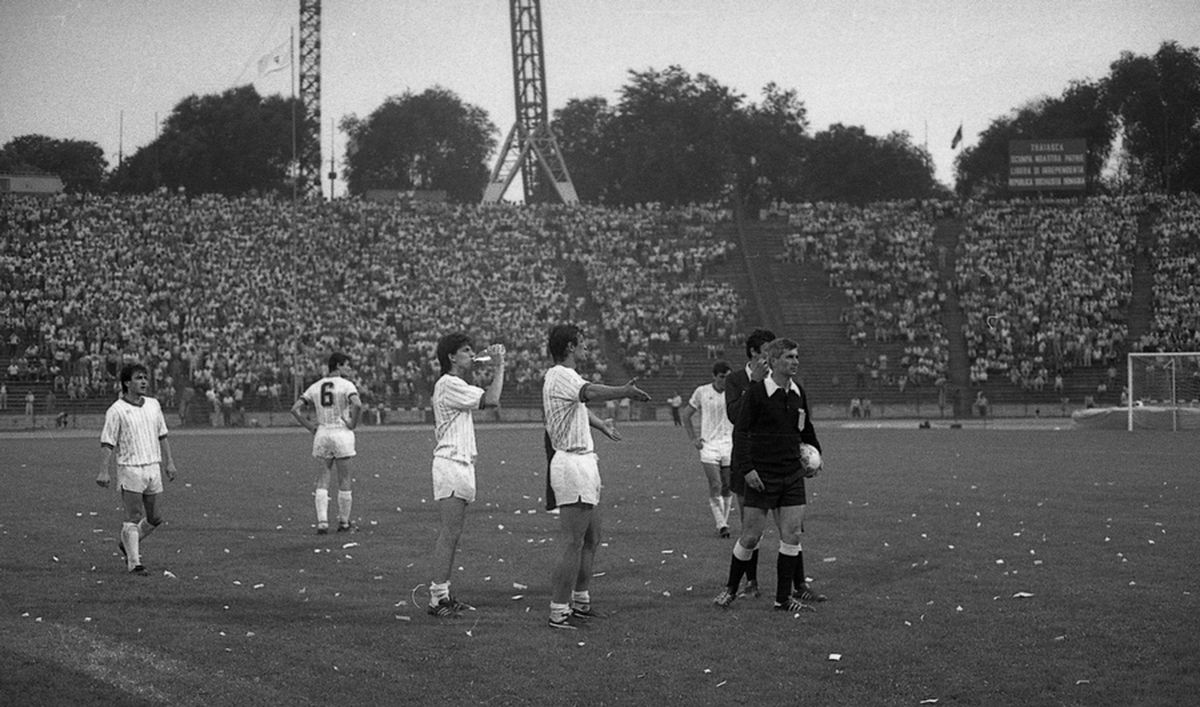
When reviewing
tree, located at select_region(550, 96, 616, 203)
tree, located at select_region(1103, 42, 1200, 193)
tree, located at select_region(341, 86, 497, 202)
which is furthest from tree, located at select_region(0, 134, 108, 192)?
tree, located at select_region(1103, 42, 1200, 193)

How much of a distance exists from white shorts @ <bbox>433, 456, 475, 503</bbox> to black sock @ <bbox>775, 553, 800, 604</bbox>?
2605mm

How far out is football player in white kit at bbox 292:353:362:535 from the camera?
56.2 ft

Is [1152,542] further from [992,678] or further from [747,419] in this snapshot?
[992,678]

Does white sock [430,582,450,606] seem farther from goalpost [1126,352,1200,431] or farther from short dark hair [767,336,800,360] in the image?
goalpost [1126,352,1200,431]

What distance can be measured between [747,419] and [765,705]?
359cm

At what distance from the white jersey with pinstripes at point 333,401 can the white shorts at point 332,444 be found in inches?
5.1

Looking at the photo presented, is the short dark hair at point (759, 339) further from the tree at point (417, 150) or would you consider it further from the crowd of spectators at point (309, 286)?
the tree at point (417, 150)

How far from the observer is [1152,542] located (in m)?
15.0

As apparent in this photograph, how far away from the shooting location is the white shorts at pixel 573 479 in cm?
1078

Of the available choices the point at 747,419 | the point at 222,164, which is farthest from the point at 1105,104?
the point at 747,419

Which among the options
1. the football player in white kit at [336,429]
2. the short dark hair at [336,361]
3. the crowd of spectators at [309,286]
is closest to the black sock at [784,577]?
the football player in white kit at [336,429]

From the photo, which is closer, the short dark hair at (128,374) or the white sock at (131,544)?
the white sock at (131,544)

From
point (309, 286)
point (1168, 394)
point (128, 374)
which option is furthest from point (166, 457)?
point (309, 286)

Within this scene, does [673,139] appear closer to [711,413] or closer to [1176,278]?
[1176,278]
